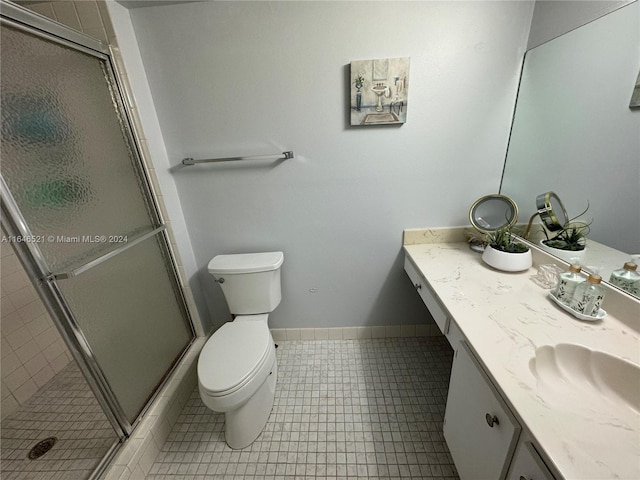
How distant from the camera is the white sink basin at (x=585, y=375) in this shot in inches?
27.1

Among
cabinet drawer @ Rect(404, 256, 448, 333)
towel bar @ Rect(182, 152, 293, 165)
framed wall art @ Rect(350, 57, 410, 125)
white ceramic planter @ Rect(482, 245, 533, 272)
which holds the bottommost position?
cabinet drawer @ Rect(404, 256, 448, 333)

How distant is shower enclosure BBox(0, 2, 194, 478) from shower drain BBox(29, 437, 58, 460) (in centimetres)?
45

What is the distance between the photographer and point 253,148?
1.38 m

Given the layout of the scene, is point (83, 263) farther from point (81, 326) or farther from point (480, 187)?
point (480, 187)

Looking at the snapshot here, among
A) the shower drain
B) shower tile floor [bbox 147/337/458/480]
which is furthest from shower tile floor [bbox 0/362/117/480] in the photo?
shower tile floor [bbox 147/337/458/480]

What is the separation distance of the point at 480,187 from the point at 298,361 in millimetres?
1591

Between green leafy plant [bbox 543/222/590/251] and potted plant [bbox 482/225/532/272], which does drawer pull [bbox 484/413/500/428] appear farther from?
green leafy plant [bbox 543/222/590/251]

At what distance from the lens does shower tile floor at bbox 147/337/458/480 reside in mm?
1126

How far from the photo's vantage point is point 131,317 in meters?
1.25

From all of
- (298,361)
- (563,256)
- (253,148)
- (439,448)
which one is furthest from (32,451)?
(563,256)

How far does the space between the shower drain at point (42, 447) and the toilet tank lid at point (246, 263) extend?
113 centimetres

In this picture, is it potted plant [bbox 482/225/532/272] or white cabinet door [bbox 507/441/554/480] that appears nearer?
white cabinet door [bbox 507/441/554/480]

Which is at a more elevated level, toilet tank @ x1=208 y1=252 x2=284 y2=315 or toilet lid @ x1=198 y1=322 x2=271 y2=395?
toilet tank @ x1=208 y1=252 x2=284 y2=315

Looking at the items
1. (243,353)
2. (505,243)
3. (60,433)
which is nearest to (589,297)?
(505,243)
